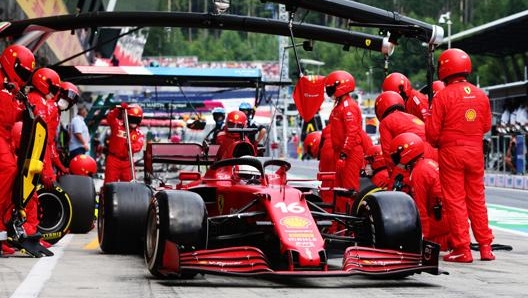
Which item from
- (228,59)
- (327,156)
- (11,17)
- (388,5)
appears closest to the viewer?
(327,156)

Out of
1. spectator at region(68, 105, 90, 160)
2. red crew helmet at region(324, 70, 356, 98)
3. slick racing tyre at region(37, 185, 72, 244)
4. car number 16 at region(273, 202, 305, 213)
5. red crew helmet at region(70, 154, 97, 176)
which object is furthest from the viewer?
spectator at region(68, 105, 90, 160)

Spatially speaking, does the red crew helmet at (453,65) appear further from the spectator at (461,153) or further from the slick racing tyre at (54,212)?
the slick racing tyre at (54,212)

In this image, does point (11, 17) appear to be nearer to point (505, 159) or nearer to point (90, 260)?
point (90, 260)

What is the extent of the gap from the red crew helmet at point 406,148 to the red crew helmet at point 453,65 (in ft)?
2.41

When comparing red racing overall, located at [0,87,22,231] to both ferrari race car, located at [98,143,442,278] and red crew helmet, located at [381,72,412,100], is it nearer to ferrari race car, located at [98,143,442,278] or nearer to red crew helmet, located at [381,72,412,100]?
ferrari race car, located at [98,143,442,278]

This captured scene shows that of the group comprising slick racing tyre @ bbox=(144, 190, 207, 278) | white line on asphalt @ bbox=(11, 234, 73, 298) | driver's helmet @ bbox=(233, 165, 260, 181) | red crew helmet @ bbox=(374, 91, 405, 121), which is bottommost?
white line on asphalt @ bbox=(11, 234, 73, 298)

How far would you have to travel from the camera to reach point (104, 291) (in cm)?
789

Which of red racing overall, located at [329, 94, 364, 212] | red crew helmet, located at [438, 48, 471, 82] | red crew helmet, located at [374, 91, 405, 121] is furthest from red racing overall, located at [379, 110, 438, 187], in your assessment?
red crew helmet, located at [438, 48, 471, 82]

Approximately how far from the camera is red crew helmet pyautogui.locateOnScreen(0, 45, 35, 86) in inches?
425

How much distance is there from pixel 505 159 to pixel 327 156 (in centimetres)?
2057

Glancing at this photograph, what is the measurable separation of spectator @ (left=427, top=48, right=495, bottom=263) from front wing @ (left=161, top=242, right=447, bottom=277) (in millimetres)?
2163

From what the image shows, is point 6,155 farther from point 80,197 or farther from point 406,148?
point 406,148

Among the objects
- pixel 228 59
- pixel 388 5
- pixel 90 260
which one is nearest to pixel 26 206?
pixel 90 260

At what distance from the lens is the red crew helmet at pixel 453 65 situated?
11070 mm
